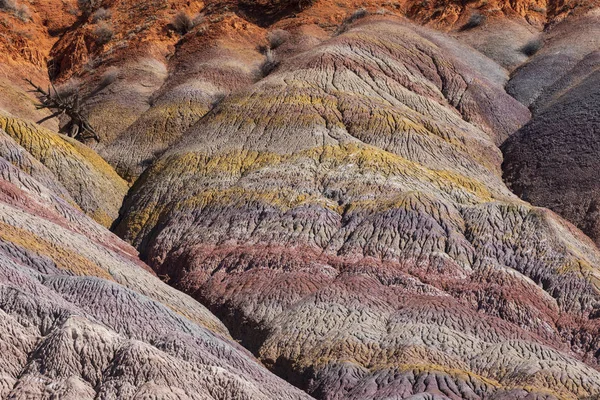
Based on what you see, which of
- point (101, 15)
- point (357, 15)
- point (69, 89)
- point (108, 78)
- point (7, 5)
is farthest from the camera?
point (7, 5)

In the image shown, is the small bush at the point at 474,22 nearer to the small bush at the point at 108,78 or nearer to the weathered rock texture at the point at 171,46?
the weathered rock texture at the point at 171,46

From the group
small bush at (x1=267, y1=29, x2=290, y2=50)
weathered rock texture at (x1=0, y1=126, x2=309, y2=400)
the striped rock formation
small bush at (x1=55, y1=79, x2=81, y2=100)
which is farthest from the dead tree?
weathered rock texture at (x1=0, y1=126, x2=309, y2=400)

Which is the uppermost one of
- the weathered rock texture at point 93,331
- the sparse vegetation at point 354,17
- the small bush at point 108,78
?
the sparse vegetation at point 354,17

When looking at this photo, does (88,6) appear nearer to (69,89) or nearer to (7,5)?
(7,5)

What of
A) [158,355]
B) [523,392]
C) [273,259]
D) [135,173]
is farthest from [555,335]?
[135,173]

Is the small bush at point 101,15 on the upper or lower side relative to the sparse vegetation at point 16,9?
upper

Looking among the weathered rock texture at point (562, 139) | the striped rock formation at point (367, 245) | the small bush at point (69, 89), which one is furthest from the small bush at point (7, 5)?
the weathered rock texture at point (562, 139)

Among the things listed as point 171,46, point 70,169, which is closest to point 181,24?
point 171,46
